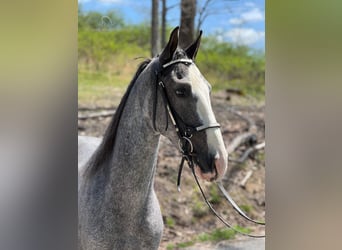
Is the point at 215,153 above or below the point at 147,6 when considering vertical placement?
below

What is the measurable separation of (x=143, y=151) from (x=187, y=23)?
85 centimetres

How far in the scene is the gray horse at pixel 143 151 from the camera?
1.18 meters

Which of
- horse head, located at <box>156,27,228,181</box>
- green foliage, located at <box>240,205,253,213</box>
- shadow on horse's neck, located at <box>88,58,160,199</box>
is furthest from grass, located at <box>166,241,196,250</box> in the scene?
horse head, located at <box>156,27,228,181</box>

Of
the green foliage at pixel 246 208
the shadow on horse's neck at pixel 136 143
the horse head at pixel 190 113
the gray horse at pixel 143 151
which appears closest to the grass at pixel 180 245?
the green foliage at pixel 246 208

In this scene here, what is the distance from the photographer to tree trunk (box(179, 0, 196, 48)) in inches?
73.5

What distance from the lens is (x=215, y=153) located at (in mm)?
1163

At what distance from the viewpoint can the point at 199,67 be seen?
6.41 ft

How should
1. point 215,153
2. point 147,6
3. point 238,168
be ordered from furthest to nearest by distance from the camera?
1. point 238,168
2. point 147,6
3. point 215,153

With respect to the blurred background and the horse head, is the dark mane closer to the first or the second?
the horse head

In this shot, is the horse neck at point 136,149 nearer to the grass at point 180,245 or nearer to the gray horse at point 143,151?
the gray horse at point 143,151

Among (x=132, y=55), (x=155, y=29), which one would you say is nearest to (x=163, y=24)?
(x=155, y=29)
